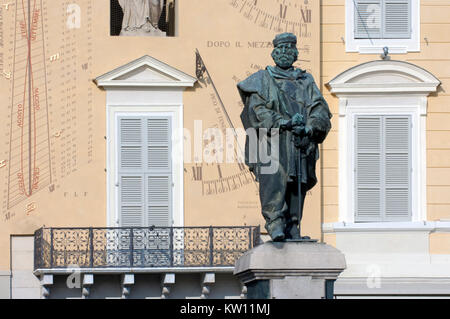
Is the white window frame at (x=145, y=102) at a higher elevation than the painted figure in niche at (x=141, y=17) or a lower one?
lower

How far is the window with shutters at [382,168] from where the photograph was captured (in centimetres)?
2902

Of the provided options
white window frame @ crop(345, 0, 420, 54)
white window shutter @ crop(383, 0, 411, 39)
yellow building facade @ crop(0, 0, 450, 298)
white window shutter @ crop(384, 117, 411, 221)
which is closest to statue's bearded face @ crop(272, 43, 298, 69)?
yellow building facade @ crop(0, 0, 450, 298)

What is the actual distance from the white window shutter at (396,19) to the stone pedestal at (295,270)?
584 inches

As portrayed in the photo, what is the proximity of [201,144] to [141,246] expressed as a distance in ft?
6.71

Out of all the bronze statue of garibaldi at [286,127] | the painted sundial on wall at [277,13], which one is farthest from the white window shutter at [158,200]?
the bronze statue of garibaldi at [286,127]

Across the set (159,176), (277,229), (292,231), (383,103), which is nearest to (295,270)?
(277,229)

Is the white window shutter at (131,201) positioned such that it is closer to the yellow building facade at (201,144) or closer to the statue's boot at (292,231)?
the yellow building facade at (201,144)

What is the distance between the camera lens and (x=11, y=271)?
2855 cm

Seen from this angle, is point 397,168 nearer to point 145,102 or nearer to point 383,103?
point 383,103

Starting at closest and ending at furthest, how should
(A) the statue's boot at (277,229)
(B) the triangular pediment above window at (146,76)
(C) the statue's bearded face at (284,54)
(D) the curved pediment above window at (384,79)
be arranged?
1. (A) the statue's boot at (277,229)
2. (C) the statue's bearded face at (284,54)
3. (B) the triangular pediment above window at (146,76)
4. (D) the curved pediment above window at (384,79)

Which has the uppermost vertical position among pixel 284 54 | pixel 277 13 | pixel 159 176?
pixel 277 13

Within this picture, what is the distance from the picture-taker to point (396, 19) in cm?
2945
